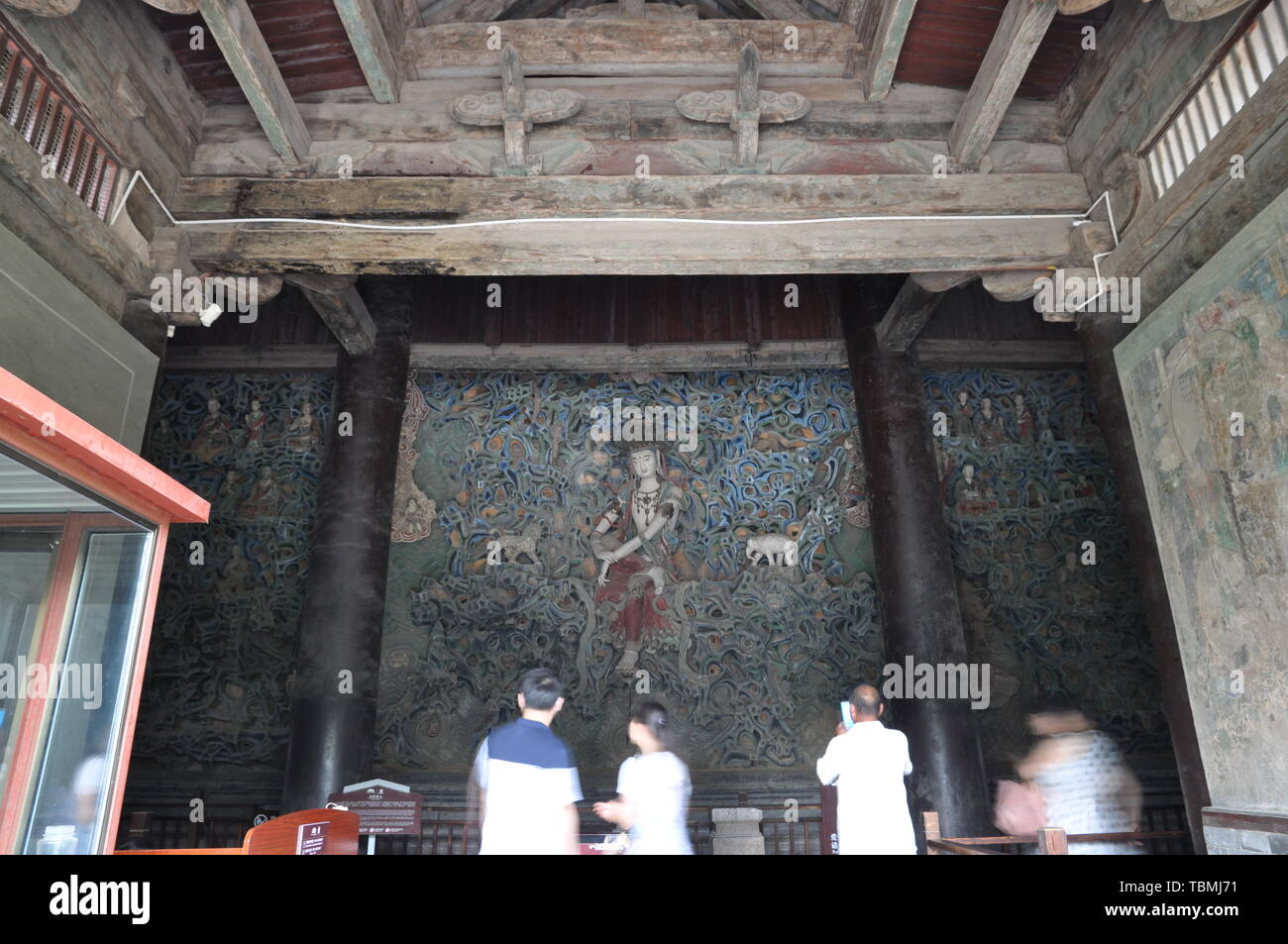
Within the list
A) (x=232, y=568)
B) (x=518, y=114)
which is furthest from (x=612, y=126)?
(x=232, y=568)

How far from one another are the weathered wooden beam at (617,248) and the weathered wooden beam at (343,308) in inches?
12.9

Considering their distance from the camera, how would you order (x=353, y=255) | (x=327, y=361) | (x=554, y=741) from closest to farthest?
1. (x=554, y=741)
2. (x=353, y=255)
3. (x=327, y=361)

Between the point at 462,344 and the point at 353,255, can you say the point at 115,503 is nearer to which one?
the point at 353,255

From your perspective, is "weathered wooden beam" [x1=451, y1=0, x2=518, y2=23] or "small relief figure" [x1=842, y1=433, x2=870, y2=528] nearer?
"weathered wooden beam" [x1=451, y1=0, x2=518, y2=23]

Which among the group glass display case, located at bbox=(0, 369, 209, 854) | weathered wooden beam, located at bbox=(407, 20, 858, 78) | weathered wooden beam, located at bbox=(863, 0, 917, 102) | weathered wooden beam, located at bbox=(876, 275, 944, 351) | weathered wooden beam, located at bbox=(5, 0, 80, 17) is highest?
weathered wooden beam, located at bbox=(407, 20, 858, 78)

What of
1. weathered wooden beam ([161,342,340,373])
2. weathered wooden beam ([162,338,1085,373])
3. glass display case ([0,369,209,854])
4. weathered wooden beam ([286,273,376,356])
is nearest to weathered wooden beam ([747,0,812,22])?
weathered wooden beam ([286,273,376,356])

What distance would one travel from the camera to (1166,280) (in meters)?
4.23

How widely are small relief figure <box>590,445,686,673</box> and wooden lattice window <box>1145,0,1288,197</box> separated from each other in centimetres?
457

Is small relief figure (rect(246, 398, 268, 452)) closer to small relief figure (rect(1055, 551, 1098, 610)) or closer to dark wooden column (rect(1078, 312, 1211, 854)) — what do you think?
dark wooden column (rect(1078, 312, 1211, 854))

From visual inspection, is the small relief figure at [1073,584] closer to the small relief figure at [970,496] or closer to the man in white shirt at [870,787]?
the small relief figure at [970,496]

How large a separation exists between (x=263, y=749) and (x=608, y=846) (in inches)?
192

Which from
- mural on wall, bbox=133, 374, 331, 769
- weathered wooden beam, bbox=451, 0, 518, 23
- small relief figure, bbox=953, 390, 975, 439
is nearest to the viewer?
weathered wooden beam, bbox=451, 0, 518, 23

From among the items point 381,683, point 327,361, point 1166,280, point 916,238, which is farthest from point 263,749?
point 1166,280

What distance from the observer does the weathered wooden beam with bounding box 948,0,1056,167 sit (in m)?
3.97
